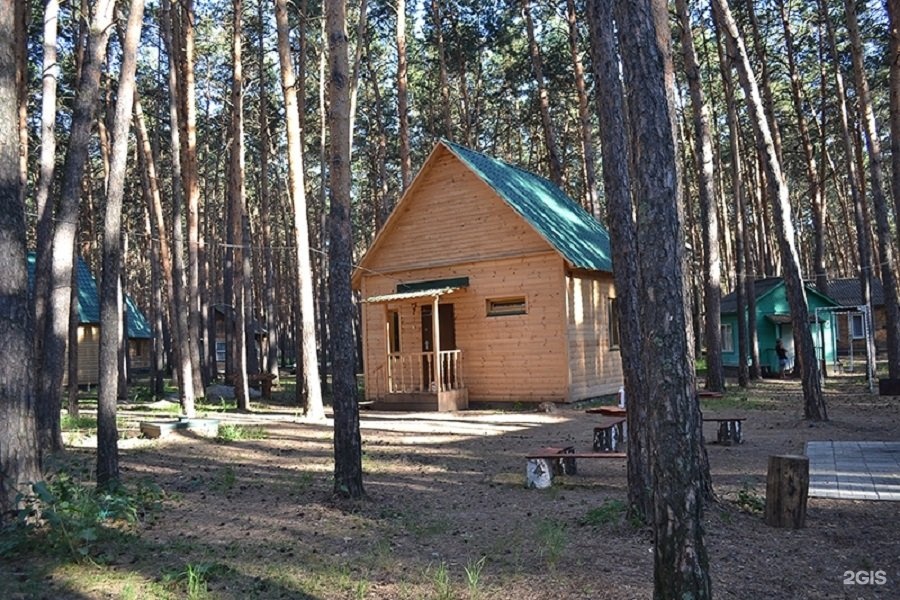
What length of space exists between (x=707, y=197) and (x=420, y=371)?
8.84 metres

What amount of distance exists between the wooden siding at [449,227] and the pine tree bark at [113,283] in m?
11.2

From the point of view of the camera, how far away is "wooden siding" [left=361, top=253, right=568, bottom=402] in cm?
1778

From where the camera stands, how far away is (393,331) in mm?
20891

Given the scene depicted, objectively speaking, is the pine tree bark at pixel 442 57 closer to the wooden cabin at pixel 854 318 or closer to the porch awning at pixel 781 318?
the porch awning at pixel 781 318

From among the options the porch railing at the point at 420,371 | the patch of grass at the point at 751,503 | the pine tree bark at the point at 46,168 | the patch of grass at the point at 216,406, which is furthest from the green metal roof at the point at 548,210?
the patch of grass at the point at 751,503

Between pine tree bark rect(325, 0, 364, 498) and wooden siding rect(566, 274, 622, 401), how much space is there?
10.6 meters

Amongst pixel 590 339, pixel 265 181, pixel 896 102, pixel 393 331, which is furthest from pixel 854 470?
pixel 265 181

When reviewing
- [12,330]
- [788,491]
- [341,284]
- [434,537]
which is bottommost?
[434,537]

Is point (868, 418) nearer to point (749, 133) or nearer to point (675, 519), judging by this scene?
point (675, 519)

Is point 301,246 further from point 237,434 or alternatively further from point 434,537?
point 434,537

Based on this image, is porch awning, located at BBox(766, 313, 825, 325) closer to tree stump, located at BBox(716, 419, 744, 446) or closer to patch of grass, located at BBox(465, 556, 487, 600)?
tree stump, located at BBox(716, 419, 744, 446)

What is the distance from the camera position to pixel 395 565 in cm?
555

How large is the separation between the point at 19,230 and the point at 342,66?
12.7 ft

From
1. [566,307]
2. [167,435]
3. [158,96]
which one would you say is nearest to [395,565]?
[167,435]
